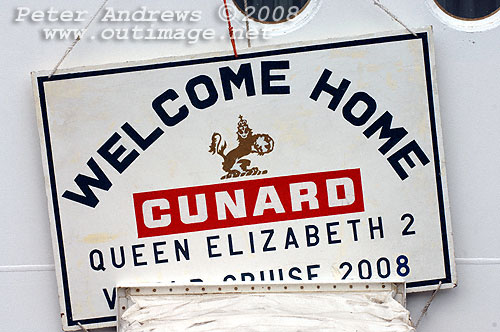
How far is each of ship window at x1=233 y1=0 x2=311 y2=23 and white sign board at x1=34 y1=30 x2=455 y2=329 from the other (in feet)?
0.42

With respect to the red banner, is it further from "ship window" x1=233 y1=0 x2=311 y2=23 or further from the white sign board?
"ship window" x1=233 y1=0 x2=311 y2=23

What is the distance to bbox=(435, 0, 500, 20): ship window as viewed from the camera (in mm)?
2729

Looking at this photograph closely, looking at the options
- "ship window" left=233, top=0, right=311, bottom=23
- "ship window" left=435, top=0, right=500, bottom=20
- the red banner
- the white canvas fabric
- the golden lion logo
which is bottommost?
the white canvas fabric

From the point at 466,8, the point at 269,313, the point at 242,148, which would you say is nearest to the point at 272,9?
the point at 242,148

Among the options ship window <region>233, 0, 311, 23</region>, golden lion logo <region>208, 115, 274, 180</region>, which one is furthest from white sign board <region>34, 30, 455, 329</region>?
ship window <region>233, 0, 311, 23</region>

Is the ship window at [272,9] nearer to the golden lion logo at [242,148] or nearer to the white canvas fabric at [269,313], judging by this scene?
the golden lion logo at [242,148]

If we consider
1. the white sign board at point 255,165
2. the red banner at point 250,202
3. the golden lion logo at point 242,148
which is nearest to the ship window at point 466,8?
the white sign board at point 255,165

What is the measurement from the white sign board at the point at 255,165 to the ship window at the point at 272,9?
0.42 ft

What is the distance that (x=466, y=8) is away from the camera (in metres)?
2.73

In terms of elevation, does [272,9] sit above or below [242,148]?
above

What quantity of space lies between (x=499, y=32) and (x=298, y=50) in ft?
2.17

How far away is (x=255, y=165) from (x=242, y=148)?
0.23 ft

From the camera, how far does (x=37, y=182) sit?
2773 mm

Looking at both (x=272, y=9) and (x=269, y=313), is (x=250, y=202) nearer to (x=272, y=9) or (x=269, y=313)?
(x=269, y=313)
